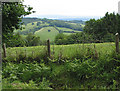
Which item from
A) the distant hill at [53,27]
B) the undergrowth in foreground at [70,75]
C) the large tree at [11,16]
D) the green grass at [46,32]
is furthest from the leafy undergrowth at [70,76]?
the green grass at [46,32]

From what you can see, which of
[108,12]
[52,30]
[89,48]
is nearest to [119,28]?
[108,12]

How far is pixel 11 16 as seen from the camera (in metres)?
7.94

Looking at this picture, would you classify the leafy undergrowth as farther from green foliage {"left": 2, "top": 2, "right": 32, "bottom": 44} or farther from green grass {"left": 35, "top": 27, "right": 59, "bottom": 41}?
green grass {"left": 35, "top": 27, "right": 59, "bottom": 41}

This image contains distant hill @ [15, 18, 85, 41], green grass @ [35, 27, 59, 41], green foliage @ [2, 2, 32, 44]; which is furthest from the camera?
green grass @ [35, 27, 59, 41]

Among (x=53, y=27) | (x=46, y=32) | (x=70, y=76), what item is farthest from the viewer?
(x=53, y=27)

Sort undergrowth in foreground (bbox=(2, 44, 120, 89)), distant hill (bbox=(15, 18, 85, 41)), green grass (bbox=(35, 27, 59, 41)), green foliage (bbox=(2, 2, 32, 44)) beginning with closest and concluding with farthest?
undergrowth in foreground (bbox=(2, 44, 120, 89)) → green foliage (bbox=(2, 2, 32, 44)) → distant hill (bbox=(15, 18, 85, 41)) → green grass (bbox=(35, 27, 59, 41))

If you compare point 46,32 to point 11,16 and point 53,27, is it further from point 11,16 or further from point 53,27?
point 11,16

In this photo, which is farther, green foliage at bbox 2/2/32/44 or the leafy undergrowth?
green foliage at bbox 2/2/32/44

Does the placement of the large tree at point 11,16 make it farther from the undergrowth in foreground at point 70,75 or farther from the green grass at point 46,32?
the green grass at point 46,32

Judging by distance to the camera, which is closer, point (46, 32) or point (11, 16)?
point (11, 16)

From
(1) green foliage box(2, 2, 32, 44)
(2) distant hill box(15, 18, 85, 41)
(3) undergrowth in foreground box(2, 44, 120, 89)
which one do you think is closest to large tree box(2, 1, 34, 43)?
(1) green foliage box(2, 2, 32, 44)

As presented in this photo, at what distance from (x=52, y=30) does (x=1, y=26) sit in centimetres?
3802

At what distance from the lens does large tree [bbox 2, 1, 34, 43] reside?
304 inches

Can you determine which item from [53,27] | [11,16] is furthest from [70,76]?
[53,27]
